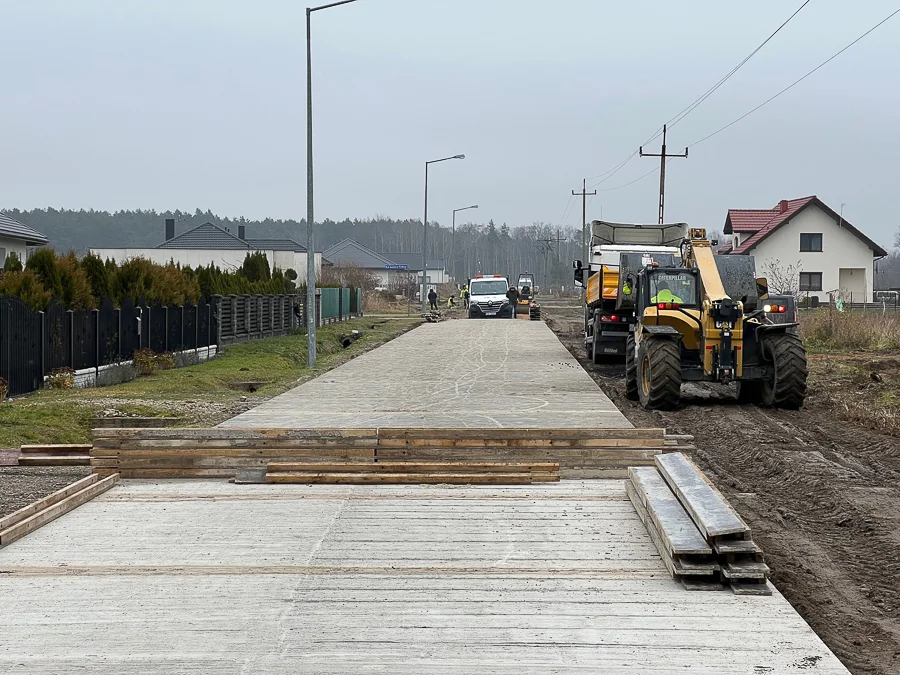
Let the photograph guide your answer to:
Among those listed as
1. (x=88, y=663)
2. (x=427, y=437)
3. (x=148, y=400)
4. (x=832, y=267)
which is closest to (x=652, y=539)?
(x=427, y=437)

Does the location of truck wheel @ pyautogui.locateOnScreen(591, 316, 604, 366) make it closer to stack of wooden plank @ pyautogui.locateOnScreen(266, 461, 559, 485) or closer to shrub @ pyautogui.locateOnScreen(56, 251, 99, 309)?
shrub @ pyautogui.locateOnScreen(56, 251, 99, 309)

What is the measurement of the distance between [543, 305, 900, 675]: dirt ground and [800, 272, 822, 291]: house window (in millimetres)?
53083

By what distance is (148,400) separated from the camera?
18781 millimetres

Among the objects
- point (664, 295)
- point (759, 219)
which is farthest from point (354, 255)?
point (664, 295)

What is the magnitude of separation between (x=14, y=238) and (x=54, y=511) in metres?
30.4

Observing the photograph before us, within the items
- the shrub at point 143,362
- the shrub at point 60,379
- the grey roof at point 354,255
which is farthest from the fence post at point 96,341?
the grey roof at point 354,255

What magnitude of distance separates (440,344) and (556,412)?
1832 centimetres

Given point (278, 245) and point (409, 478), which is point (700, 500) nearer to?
point (409, 478)

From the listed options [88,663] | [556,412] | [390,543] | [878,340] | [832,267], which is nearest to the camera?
[88,663]

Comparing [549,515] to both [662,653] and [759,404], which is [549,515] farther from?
[759,404]

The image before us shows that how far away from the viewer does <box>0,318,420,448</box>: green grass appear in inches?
604

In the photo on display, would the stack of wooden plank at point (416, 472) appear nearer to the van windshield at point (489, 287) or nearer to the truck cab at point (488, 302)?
the truck cab at point (488, 302)

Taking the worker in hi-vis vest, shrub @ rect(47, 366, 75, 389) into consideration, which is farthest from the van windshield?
the worker in hi-vis vest

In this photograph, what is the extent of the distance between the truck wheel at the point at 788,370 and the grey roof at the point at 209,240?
203ft
